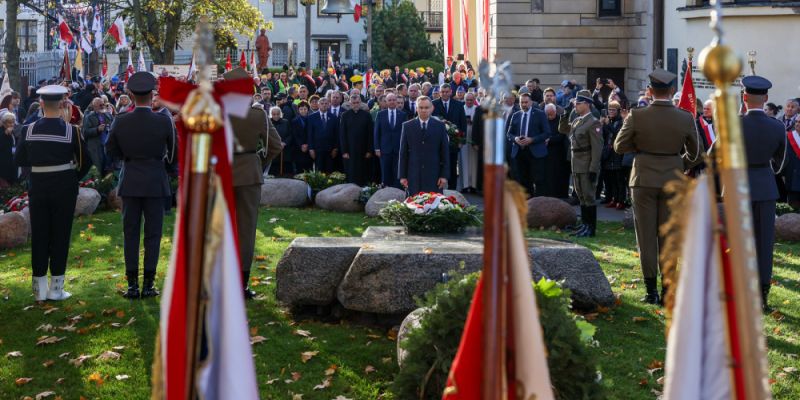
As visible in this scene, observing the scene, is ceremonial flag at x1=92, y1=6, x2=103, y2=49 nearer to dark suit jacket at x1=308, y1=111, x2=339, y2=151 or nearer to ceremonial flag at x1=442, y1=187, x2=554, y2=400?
dark suit jacket at x1=308, y1=111, x2=339, y2=151

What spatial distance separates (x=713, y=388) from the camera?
13.1 ft

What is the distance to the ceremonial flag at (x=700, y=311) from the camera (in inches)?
153

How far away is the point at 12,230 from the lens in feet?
47.9

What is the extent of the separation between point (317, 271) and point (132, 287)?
2.09 meters

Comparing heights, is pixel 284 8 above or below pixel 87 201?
above

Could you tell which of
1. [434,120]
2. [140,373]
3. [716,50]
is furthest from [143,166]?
[716,50]

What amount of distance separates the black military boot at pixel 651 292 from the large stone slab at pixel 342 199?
7.90 meters

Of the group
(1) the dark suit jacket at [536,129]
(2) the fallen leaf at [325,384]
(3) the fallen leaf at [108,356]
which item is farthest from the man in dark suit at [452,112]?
(2) the fallen leaf at [325,384]

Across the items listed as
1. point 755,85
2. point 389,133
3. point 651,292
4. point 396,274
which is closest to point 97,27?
point 389,133

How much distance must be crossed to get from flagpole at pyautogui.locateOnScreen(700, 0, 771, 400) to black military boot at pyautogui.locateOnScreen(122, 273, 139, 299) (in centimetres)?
809

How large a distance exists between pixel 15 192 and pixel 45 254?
6359mm

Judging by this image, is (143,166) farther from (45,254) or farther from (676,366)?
(676,366)

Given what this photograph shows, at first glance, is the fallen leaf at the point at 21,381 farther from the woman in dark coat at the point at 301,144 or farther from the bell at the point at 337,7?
the bell at the point at 337,7

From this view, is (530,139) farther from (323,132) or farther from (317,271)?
(317,271)
